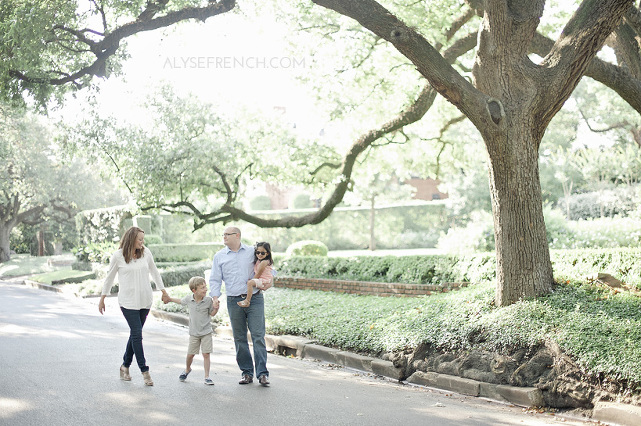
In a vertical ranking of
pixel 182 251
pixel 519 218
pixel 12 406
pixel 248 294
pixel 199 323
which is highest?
pixel 519 218

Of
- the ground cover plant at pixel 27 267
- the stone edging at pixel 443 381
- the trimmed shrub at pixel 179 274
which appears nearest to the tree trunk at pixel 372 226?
the trimmed shrub at pixel 179 274

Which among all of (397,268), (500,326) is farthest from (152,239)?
(500,326)

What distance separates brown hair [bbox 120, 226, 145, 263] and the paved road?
1.59 m

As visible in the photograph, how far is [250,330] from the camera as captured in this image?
7922 mm

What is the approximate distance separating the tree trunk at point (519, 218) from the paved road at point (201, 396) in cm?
205

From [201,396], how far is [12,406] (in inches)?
77.5

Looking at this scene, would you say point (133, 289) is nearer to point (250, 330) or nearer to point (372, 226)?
point (250, 330)

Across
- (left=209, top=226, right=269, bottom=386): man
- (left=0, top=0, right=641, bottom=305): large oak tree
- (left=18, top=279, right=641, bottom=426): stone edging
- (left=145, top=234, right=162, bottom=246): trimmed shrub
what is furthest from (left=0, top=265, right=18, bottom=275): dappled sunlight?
(left=0, top=0, right=641, bottom=305): large oak tree

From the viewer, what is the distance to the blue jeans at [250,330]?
307 inches

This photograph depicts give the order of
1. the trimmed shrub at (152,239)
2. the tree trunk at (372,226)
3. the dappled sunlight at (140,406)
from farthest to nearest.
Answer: the tree trunk at (372,226), the trimmed shrub at (152,239), the dappled sunlight at (140,406)

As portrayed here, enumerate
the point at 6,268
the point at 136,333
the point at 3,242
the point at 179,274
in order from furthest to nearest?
the point at 3,242
the point at 6,268
the point at 179,274
the point at 136,333

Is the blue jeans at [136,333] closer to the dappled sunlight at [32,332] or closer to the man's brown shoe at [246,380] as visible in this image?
the man's brown shoe at [246,380]

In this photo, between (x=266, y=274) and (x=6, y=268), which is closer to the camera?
(x=266, y=274)

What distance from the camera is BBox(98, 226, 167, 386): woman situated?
761cm
